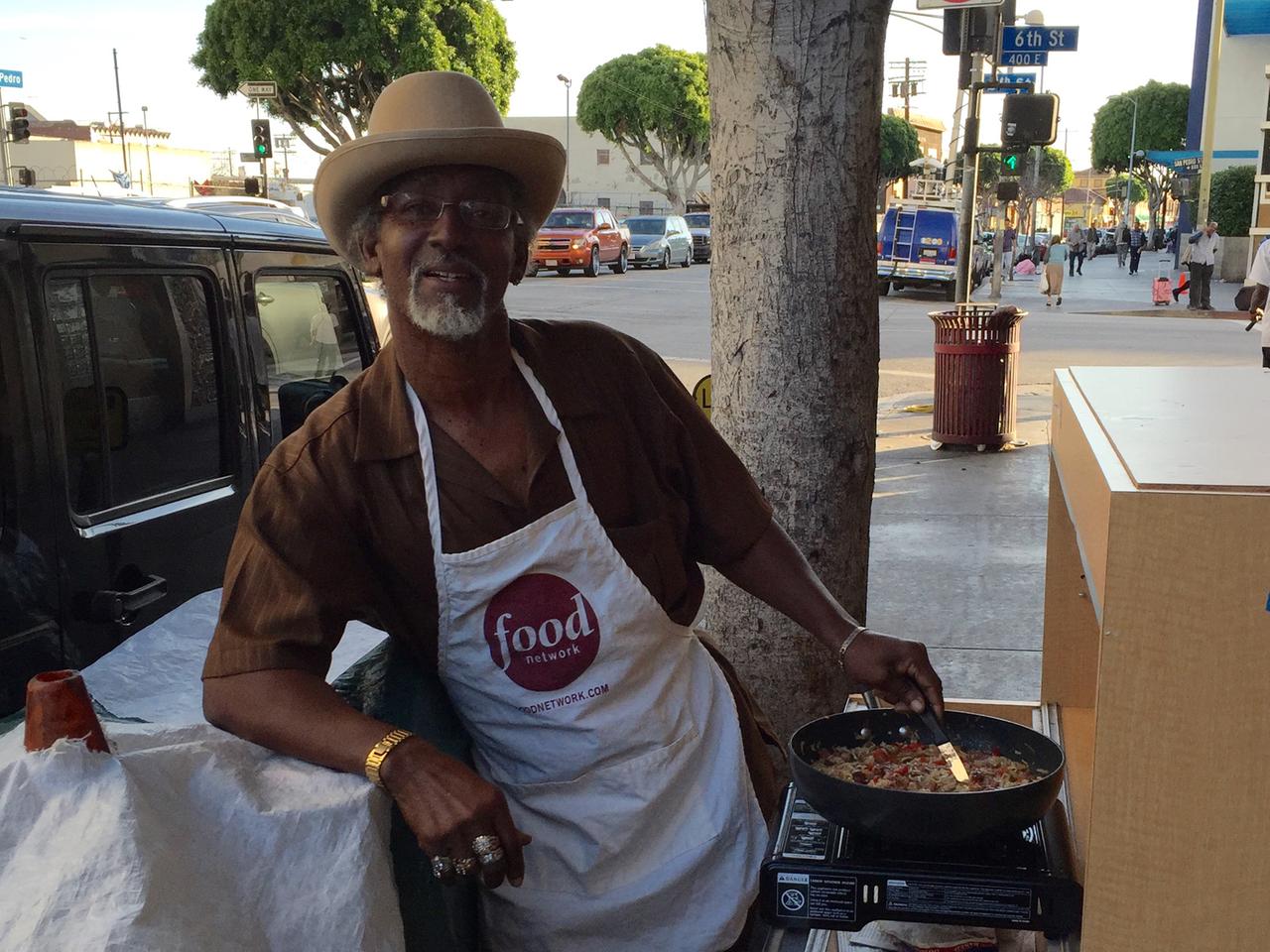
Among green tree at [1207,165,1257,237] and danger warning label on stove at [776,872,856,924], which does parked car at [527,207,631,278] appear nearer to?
green tree at [1207,165,1257,237]

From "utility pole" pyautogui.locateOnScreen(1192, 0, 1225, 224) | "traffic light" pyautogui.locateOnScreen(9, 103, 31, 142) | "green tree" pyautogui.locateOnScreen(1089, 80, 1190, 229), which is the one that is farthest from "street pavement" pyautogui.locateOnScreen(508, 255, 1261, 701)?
"green tree" pyautogui.locateOnScreen(1089, 80, 1190, 229)

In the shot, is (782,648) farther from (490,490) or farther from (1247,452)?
(1247,452)

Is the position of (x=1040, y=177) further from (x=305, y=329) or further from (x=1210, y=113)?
(x=305, y=329)

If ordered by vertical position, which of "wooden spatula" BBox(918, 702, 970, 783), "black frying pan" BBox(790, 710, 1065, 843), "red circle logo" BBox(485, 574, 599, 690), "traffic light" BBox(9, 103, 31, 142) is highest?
"traffic light" BBox(9, 103, 31, 142)

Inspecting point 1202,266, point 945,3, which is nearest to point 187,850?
point 945,3

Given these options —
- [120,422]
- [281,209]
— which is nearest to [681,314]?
[281,209]

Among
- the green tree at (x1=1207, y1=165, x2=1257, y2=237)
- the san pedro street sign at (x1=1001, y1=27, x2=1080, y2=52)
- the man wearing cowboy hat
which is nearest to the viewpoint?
the man wearing cowboy hat

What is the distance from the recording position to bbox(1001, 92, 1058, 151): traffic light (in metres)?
11.0

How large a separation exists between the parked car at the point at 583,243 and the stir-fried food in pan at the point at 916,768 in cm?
2804

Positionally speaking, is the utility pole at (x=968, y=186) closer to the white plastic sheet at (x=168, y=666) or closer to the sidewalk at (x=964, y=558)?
the sidewalk at (x=964, y=558)

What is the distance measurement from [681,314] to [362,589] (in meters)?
19.5

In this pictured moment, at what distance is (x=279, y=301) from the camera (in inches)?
151

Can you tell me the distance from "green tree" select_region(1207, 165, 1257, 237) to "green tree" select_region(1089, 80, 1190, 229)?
4401 centimetres

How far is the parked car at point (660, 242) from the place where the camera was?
36469 millimetres
